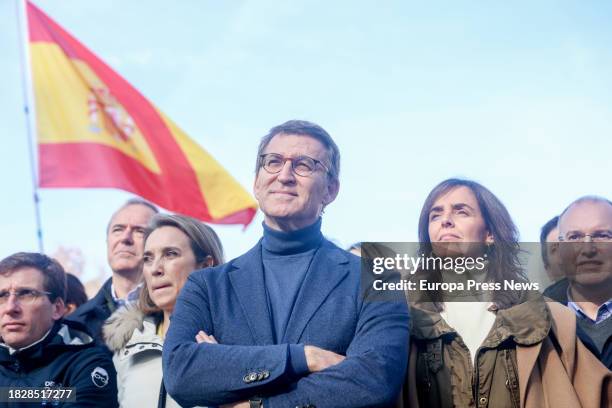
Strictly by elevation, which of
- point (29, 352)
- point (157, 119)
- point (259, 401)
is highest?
point (157, 119)

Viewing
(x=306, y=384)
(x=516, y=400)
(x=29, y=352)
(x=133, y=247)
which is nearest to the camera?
(x=306, y=384)

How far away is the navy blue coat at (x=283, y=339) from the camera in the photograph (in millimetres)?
3287

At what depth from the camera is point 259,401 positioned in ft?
10.8

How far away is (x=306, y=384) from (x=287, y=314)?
1.34 ft

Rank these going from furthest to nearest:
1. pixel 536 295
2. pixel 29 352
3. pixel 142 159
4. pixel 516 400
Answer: pixel 142 159 → pixel 29 352 → pixel 536 295 → pixel 516 400

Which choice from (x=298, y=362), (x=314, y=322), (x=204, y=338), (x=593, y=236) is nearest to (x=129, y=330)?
(x=204, y=338)

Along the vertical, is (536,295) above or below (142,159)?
below

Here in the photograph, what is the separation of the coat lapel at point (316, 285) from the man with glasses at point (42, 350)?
1227mm

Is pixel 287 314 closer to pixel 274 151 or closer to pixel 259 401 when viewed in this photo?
pixel 259 401

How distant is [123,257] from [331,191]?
8.01 ft

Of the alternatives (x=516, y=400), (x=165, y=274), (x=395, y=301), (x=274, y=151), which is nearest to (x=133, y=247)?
(x=165, y=274)

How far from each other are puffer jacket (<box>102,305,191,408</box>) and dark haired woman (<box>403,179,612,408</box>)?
1.30 m

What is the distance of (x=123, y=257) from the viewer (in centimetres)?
598

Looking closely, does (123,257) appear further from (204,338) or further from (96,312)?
(204,338)
